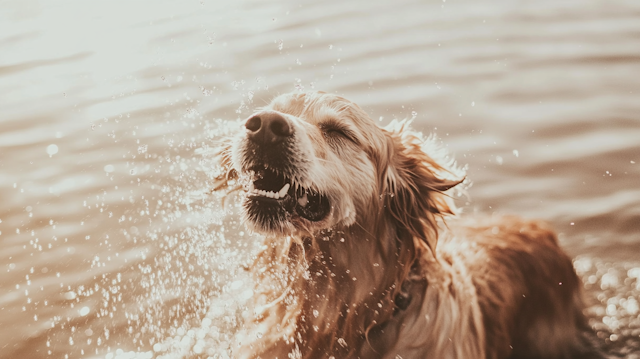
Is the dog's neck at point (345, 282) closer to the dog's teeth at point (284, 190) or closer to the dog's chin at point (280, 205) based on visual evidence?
the dog's chin at point (280, 205)

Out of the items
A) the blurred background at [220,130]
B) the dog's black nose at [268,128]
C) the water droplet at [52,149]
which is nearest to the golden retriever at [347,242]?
the dog's black nose at [268,128]

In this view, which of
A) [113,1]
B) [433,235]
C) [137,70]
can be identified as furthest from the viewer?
[113,1]

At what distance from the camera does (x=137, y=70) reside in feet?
26.5

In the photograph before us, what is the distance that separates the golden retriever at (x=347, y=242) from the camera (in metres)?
3.07

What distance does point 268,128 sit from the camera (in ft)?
9.70

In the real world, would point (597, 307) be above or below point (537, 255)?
below

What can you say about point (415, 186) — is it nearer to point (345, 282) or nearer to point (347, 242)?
point (347, 242)

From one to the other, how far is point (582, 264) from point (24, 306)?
13.3ft

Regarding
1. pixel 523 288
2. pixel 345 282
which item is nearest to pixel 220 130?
pixel 345 282

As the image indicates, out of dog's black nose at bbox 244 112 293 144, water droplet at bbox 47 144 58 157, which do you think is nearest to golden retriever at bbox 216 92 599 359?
dog's black nose at bbox 244 112 293 144

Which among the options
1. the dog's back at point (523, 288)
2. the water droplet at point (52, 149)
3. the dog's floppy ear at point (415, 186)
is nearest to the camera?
the dog's floppy ear at point (415, 186)

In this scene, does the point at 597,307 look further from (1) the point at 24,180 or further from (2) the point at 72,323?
(1) the point at 24,180

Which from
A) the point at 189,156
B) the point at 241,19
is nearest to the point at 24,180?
the point at 189,156

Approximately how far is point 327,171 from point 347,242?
1.26ft
